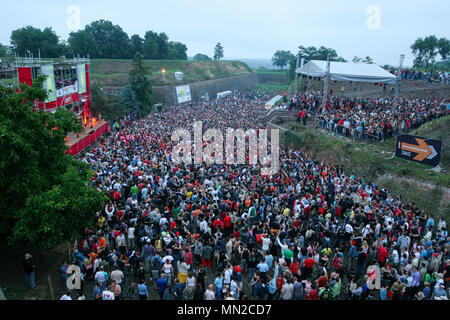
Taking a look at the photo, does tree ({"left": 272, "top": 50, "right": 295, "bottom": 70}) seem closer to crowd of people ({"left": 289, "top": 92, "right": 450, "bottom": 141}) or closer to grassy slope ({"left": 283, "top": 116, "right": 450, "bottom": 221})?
crowd of people ({"left": 289, "top": 92, "right": 450, "bottom": 141})

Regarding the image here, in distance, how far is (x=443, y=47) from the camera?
181 ft

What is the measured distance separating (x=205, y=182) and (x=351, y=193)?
645 centimetres

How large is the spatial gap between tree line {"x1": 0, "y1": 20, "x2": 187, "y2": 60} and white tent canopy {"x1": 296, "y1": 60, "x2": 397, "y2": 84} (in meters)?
45.1

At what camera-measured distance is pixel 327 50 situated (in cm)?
7112

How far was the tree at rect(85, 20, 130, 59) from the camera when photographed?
219ft

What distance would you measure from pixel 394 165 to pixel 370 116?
24.8ft

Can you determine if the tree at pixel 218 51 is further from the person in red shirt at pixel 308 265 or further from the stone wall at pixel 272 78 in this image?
the person in red shirt at pixel 308 265

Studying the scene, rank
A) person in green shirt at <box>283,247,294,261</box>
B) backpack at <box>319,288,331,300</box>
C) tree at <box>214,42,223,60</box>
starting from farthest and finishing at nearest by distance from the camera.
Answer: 1. tree at <box>214,42,223,60</box>
2. person in green shirt at <box>283,247,294,261</box>
3. backpack at <box>319,288,331,300</box>

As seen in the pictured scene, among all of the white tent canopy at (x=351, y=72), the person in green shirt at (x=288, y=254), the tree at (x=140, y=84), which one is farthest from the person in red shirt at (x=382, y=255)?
the tree at (x=140, y=84)

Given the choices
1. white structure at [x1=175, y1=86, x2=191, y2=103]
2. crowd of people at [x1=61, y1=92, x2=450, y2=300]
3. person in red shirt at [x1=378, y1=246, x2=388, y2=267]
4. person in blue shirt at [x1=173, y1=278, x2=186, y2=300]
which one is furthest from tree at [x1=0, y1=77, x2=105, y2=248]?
white structure at [x1=175, y1=86, x2=191, y2=103]

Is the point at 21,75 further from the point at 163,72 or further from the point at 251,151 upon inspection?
the point at 163,72

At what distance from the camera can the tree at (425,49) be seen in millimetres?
56312

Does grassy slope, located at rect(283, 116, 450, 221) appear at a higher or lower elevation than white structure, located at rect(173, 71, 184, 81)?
lower

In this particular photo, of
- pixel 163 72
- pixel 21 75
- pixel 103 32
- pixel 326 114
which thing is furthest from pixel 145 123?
pixel 103 32
